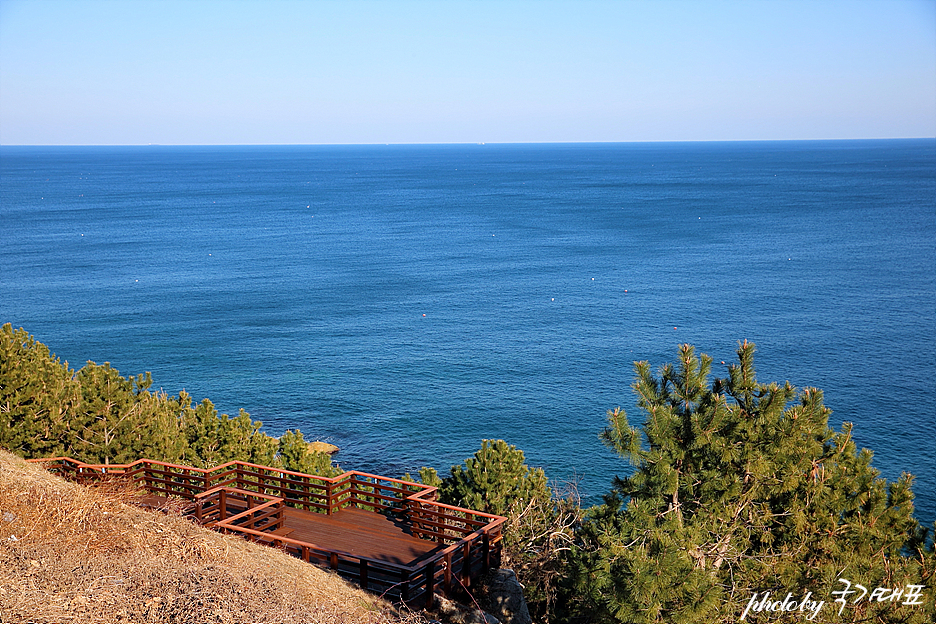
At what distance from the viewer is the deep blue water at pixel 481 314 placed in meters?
49.9

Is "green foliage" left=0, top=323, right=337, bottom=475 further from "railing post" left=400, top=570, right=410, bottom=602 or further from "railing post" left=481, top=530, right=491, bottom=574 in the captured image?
"railing post" left=400, top=570, right=410, bottom=602

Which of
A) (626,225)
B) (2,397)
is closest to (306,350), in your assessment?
(2,397)

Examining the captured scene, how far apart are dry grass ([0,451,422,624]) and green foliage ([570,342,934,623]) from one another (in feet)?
13.2

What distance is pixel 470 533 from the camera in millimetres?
16375

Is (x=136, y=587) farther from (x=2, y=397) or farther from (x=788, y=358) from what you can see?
(x=788, y=358)

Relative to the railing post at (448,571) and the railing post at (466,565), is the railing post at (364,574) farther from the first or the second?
the railing post at (466,565)

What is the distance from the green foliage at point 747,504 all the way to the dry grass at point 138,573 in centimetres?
402

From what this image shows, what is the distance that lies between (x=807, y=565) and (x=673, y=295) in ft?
226

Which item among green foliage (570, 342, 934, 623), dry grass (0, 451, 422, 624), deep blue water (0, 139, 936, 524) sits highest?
green foliage (570, 342, 934, 623)

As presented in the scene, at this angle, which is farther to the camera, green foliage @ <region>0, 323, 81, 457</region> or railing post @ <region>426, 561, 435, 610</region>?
green foliage @ <region>0, 323, 81, 457</region>

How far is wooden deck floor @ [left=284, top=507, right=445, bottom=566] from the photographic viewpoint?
1644cm

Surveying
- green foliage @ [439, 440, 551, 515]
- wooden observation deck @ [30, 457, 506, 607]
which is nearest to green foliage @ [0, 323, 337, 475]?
wooden observation deck @ [30, 457, 506, 607]

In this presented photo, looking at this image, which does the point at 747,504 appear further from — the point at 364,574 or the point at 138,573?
the point at 138,573

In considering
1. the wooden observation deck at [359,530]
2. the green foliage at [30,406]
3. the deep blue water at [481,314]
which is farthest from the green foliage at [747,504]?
the deep blue water at [481,314]
